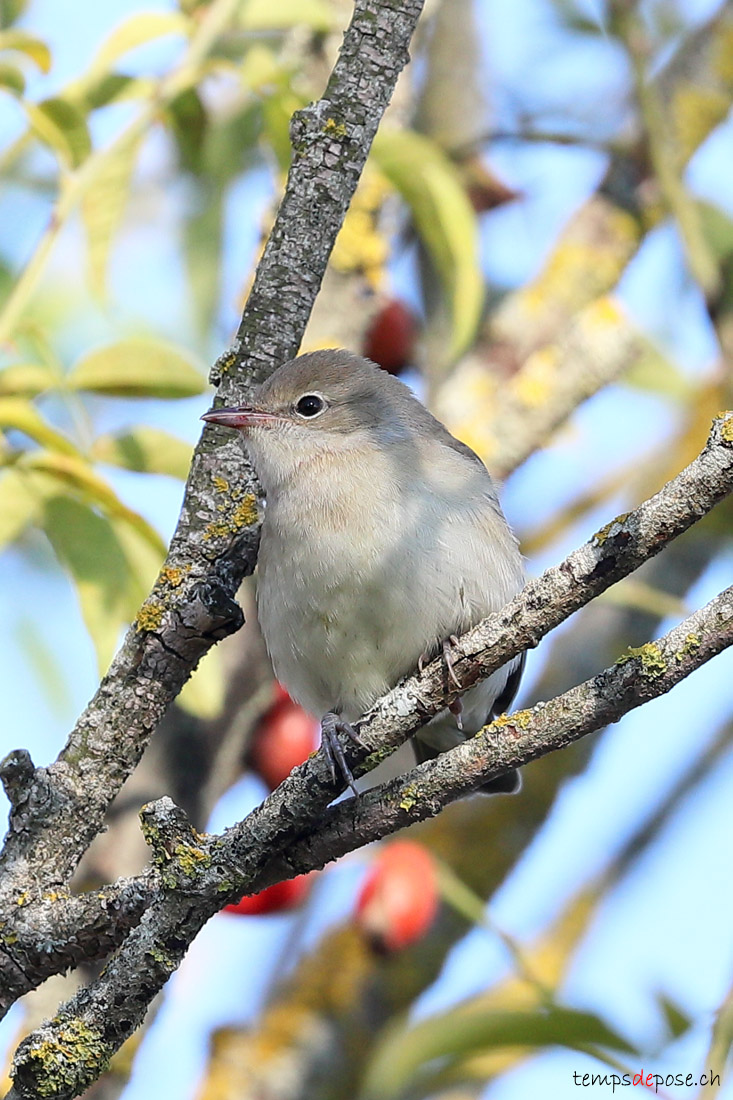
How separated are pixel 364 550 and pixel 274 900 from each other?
65.2 inches

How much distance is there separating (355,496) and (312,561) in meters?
0.24

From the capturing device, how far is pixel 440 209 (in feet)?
12.7

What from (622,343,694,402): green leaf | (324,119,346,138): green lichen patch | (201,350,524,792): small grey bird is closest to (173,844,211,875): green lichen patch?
(201,350,524,792): small grey bird

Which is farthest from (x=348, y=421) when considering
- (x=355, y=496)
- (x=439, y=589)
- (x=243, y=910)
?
(x=243, y=910)

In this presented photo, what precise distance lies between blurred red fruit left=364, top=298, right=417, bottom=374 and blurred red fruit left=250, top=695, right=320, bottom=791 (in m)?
1.48

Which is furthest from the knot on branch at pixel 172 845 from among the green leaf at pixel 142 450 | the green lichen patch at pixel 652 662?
the green leaf at pixel 142 450

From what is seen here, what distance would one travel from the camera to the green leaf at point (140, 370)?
2875 mm

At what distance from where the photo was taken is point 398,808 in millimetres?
2104

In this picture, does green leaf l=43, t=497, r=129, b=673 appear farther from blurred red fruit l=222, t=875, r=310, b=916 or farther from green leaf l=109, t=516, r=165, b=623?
blurred red fruit l=222, t=875, r=310, b=916

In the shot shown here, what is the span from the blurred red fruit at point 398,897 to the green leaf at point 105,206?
236 centimetres

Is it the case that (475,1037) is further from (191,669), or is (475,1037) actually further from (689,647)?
(689,647)

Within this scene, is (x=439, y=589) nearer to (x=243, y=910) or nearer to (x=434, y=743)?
(x=434, y=743)

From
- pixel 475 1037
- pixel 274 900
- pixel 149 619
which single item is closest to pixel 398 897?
pixel 274 900

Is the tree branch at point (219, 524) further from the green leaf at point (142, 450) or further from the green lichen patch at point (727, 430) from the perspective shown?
the green lichen patch at point (727, 430)
